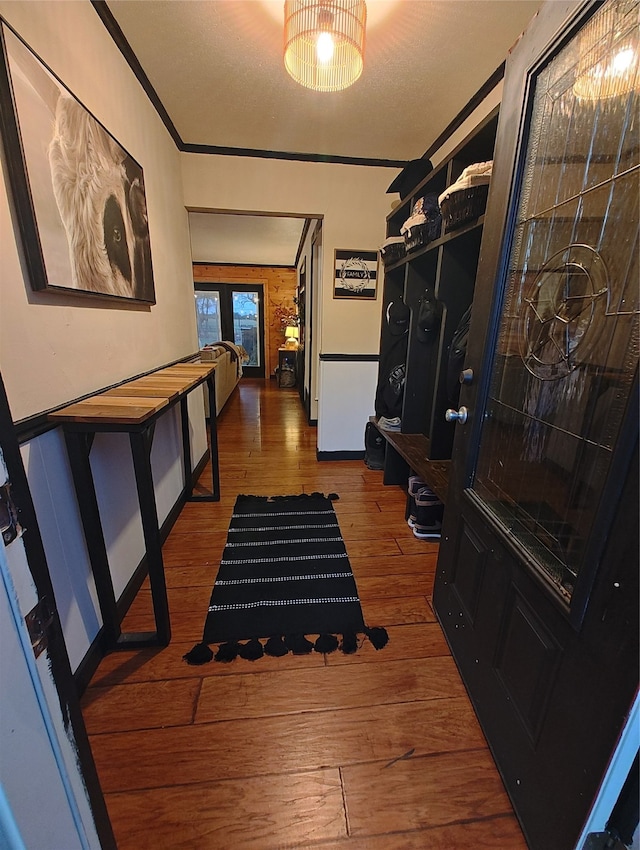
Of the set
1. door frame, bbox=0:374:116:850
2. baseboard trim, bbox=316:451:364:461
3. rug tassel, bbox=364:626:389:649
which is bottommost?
rug tassel, bbox=364:626:389:649

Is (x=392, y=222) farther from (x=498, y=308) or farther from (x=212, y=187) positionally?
(x=498, y=308)

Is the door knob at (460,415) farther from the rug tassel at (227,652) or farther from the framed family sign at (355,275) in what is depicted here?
the framed family sign at (355,275)

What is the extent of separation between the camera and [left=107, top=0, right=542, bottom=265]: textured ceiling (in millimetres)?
1439

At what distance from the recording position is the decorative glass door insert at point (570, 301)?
2.48ft

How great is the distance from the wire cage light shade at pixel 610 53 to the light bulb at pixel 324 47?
941 mm

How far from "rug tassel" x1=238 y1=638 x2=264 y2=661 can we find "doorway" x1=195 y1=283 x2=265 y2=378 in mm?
7218

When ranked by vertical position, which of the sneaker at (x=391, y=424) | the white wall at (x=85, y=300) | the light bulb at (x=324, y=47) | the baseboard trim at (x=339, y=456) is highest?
the light bulb at (x=324, y=47)

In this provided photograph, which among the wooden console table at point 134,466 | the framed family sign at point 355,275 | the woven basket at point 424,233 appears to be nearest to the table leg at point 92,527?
the wooden console table at point 134,466

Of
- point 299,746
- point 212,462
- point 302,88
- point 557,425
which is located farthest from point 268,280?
point 299,746

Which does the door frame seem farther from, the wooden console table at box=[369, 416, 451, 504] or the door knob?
the wooden console table at box=[369, 416, 451, 504]

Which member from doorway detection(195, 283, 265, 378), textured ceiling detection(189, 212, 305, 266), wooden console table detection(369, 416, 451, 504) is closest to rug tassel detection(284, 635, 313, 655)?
wooden console table detection(369, 416, 451, 504)

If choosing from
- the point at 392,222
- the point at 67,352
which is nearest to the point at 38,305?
the point at 67,352

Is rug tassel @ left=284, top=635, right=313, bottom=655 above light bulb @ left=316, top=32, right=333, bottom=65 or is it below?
below

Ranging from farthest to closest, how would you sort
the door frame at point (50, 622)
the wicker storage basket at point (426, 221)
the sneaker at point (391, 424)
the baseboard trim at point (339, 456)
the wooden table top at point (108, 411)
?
the baseboard trim at point (339, 456) < the sneaker at point (391, 424) < the wicker storage basket at point (426, 221) < the wooden table top at point (108, 411) < the door frame at point (50, 622)
